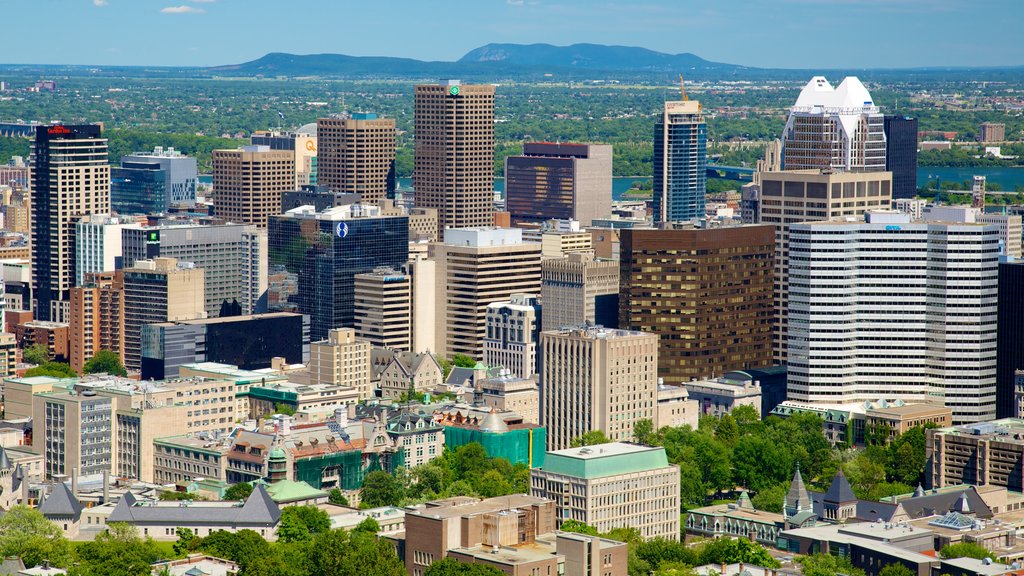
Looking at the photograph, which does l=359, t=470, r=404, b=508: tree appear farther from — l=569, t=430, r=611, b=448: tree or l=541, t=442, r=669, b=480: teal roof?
l=569, t=430, r=611, b=448: tree

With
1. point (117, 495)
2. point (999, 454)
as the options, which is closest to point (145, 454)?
point (117, 495)

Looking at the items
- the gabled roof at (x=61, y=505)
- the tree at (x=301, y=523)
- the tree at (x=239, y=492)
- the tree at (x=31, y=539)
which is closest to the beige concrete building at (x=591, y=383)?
the tree at (x=239, y=492)

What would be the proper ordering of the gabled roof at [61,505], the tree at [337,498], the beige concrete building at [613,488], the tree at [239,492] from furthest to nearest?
the tree at [337,498] < the tree at [239,492] < the beige concrete building at [613,488] < the gabled roof at [61,505]

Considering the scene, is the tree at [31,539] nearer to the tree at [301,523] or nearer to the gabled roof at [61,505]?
the gabled roof at [61,505]

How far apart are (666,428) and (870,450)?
1806 cm

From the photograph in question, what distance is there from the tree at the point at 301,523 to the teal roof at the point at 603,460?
59.9ft

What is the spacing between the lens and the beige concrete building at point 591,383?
19612 centimetres

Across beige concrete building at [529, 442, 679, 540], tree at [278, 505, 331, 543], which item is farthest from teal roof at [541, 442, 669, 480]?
tree at [278, 505, 331, 543]

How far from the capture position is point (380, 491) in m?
176

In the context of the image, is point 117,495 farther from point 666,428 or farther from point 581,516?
point 666,428

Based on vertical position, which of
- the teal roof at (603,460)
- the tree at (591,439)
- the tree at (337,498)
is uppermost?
the teal roof at (603,460)

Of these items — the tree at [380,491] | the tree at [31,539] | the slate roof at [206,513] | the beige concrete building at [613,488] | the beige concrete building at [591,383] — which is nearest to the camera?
the tree at [31,539]

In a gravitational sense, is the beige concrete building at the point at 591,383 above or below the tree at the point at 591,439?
above

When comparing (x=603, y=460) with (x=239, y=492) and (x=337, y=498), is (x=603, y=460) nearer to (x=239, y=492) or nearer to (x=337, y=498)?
(x=337, y=498)
